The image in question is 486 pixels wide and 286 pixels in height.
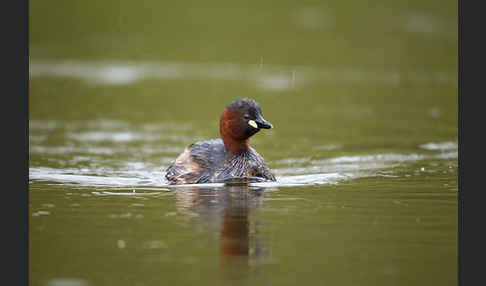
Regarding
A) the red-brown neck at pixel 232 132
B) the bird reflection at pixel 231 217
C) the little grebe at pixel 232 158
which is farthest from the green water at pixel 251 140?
the red-brown neck at pixel 232 132

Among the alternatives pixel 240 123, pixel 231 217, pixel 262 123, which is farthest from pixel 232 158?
pixel 231 217

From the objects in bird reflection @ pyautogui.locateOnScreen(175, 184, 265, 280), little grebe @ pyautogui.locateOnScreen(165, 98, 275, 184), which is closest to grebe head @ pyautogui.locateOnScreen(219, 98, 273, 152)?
little grebe @ pyautogui.locateOnScreen(165, 98, 275, 184)

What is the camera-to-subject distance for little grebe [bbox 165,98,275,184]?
12.6 meters

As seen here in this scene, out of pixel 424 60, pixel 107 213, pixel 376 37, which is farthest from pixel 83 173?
pixel 376 37

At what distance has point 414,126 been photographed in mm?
18859

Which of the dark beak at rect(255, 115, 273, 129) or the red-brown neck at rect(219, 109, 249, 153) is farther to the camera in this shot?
the red-brown neck at rect(219, 109, 249, 153)

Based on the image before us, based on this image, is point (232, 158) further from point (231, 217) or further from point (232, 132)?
point (231, 217)

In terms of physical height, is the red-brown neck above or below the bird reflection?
above

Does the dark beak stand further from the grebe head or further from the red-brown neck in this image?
the red-brown neck

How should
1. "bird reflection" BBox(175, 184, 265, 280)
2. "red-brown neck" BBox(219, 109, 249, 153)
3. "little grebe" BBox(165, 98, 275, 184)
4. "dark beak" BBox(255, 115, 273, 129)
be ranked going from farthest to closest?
"red-brown neck" BBox(219, 109, 249, 153) < "little grebe" BBox(165, 98, 275, 184) < "dark beak" BBox(255, 115, 273, 129) < "bird reflection" BBox(175, 184, 265, 280)

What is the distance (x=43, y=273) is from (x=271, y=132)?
11317mm

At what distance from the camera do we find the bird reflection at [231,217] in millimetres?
8070

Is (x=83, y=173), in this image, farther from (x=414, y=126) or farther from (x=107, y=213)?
(x=414, y=126)

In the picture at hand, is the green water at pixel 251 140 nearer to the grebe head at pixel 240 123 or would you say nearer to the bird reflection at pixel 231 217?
the bird reflection at pixel 231 217
